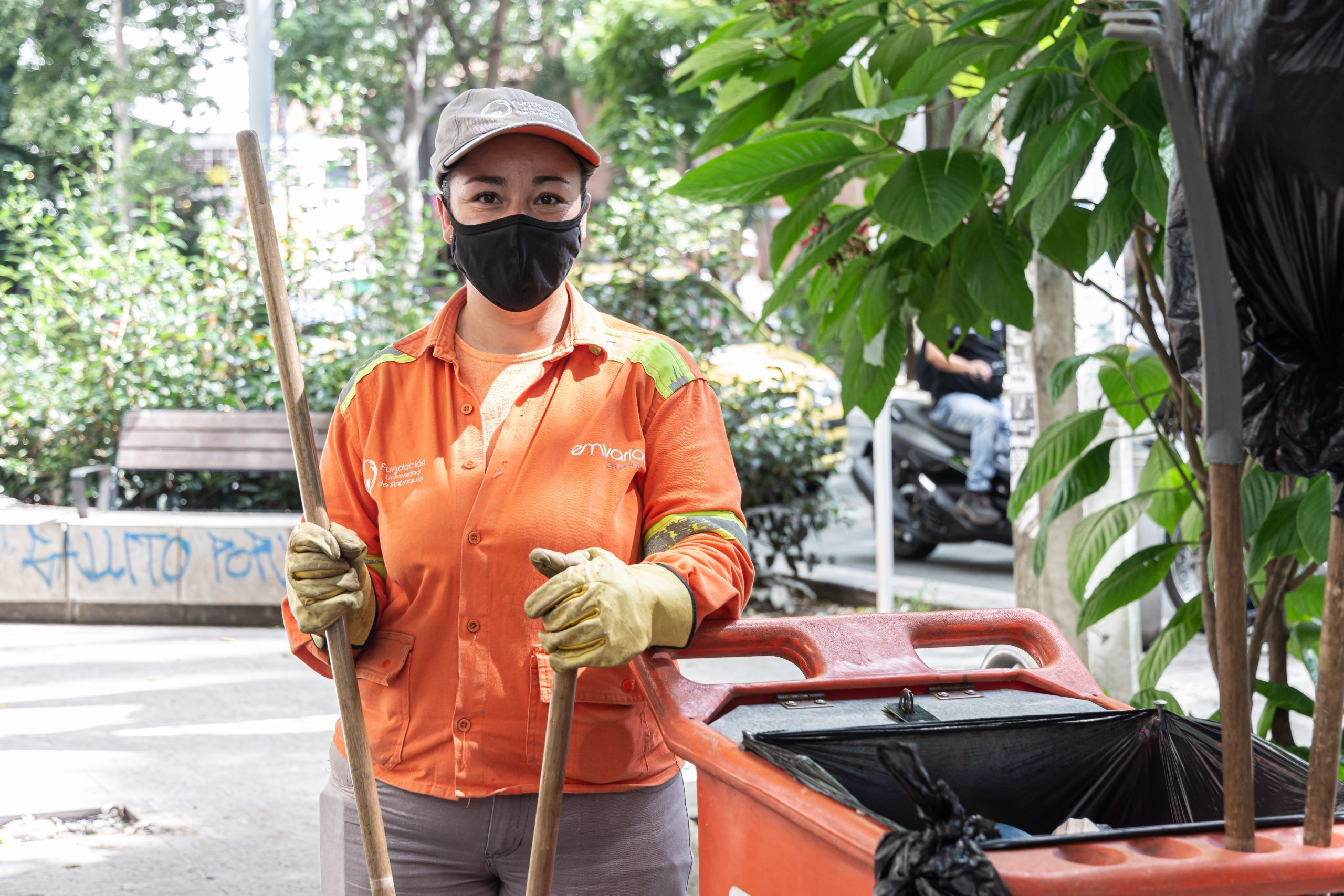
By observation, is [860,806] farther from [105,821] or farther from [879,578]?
[879,578]

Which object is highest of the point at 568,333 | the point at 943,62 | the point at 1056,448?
the point at 943,62

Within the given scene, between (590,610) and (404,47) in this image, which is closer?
(590,610)

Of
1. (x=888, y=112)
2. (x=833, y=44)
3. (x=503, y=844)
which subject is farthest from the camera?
(x=833, y=44)

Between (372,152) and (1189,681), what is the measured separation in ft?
18.1

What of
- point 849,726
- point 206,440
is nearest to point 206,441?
point 206,440

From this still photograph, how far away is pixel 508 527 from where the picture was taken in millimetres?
1946

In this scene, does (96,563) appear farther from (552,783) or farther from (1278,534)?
(1278,534)

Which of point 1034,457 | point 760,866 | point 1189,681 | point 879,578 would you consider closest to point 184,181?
point 879,578

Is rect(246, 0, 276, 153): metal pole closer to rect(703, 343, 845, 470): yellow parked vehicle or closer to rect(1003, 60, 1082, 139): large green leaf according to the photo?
rect(703, 343, 845, 470): yellow parked vehicle

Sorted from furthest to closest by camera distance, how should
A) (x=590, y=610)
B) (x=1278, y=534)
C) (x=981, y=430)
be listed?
(x=981, y=430), (x=1278, y=534), (x=590, y=610)

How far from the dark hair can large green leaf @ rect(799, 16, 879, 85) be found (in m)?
0.60

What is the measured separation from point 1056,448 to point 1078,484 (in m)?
0.09

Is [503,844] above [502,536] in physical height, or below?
below

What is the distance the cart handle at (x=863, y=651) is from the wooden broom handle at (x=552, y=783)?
0.49ft
